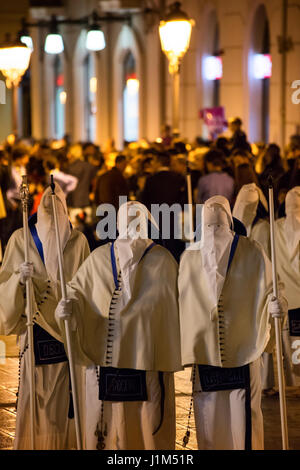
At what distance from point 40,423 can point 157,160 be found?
883 cm

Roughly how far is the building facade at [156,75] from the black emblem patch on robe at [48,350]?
13.5 metres

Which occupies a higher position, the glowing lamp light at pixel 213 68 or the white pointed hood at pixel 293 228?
the glowing lamp light at pixel 213 68

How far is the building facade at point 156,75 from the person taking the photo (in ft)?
75.2

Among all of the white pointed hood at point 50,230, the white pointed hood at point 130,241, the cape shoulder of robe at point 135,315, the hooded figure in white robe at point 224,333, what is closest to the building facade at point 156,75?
the white pointed hood at point 50,230

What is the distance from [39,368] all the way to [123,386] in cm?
95

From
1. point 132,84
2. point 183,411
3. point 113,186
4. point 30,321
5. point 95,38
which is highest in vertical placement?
point 132,84

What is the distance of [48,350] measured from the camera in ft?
29.8

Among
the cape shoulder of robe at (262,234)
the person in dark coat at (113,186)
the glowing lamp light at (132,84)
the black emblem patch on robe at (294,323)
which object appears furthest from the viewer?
the glowing lamp light at (132,84)

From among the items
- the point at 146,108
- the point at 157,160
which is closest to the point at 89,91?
the point at 146,108

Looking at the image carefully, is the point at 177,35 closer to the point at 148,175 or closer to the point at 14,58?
the point at 148,175

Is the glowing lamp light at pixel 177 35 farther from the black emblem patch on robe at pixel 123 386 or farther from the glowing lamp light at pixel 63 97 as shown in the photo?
the glowing lamp light at pixel 63 97

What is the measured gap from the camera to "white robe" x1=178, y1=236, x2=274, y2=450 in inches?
330

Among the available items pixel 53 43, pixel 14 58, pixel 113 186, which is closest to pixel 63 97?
pixel 53 43

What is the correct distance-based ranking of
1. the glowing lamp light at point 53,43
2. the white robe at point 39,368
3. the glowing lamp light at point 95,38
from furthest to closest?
the glowing lamp light at point 53,43 < the glowing lamp light at point 95,38 < the white robe at point 39,368
